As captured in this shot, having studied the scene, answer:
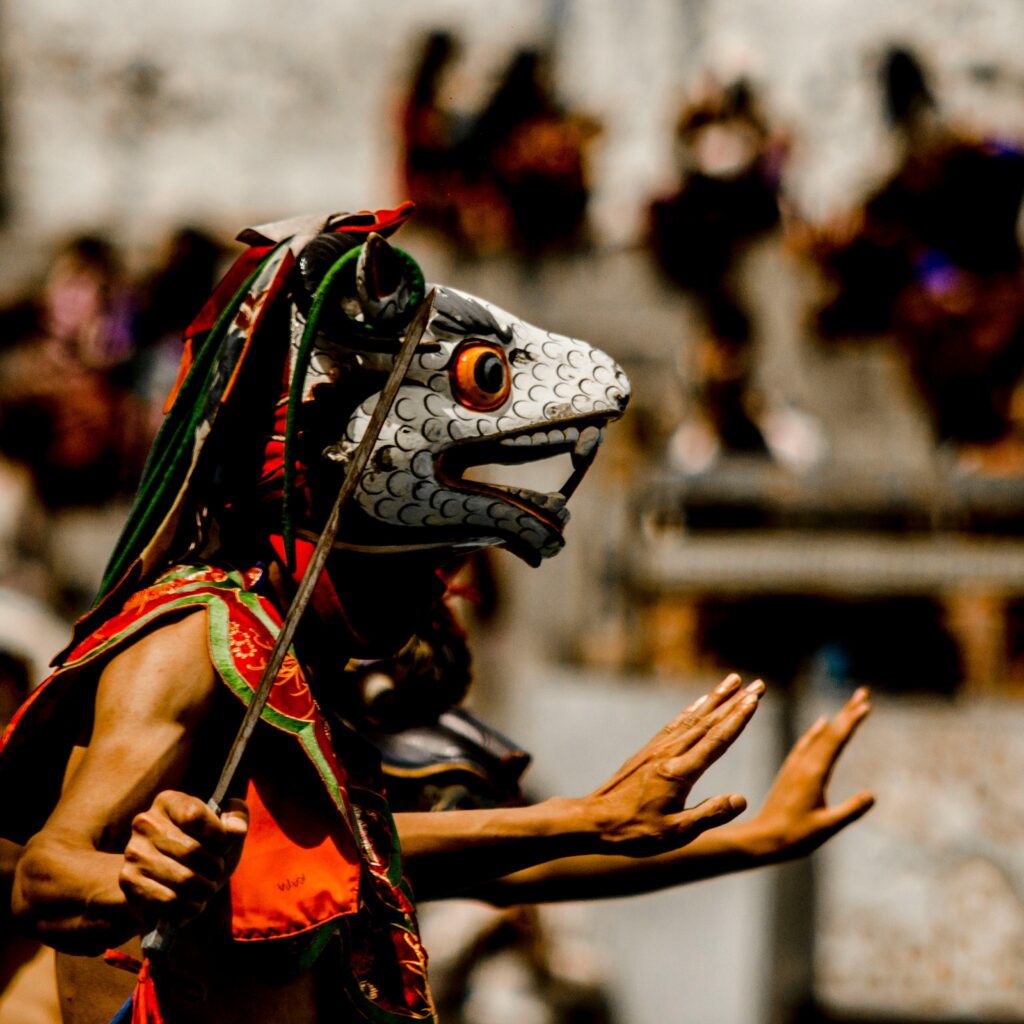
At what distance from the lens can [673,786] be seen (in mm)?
2484

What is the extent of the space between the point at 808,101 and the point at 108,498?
5.81m

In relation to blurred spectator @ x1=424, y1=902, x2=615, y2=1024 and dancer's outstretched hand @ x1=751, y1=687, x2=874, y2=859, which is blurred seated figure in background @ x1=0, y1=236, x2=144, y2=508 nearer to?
blurred spectator @ x1=424, y1=902, x2=615, y2=1024

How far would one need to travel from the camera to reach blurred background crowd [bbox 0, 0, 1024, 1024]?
7102 millimetres

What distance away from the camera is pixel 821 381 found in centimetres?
949

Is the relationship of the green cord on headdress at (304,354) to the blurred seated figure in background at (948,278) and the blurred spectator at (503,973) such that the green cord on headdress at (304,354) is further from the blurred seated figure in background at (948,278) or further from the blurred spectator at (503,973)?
the blurred seated figure in background at (948,278)

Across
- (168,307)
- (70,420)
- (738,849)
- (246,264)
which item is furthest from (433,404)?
(168,307)

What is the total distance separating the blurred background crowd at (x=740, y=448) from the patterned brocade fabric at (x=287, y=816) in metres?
2.50

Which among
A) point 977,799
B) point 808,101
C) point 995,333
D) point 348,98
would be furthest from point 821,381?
point 348,98

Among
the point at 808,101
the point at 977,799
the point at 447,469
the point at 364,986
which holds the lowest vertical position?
the point at 977,799

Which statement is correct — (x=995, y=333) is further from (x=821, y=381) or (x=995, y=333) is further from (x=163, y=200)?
(x=163, y=200)

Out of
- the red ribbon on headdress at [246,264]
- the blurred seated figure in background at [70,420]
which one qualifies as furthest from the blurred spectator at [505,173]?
the red ribbon on headdress at [246,264]

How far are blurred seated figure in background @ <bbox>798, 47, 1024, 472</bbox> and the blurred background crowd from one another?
18mm

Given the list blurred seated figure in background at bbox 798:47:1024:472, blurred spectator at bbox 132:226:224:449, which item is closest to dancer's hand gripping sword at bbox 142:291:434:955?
blurred spectator at bbox 132:226:224:449

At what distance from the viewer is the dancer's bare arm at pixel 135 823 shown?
2.14m
